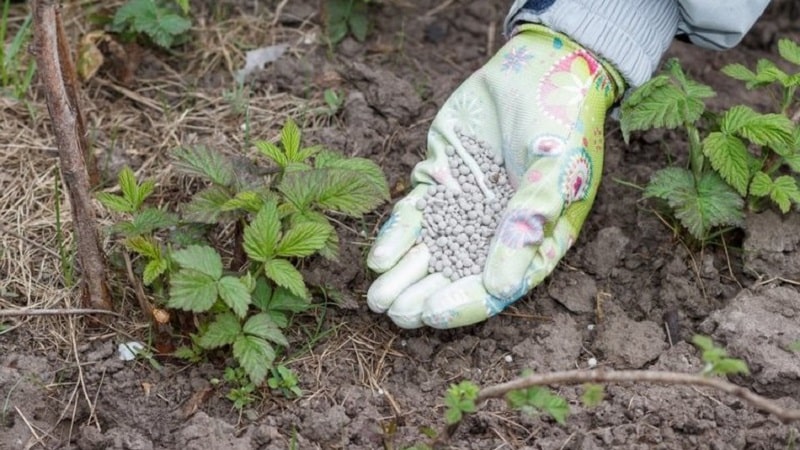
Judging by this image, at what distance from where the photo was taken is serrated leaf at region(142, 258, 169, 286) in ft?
6.50

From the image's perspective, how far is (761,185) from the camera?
2158 mm

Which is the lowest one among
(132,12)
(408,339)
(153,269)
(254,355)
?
(408,339)

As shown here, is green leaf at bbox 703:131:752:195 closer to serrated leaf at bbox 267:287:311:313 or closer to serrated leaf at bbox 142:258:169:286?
serrated leaf at bbox 267:287:311:313

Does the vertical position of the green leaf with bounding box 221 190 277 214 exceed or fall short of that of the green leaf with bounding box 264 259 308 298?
it exceeds it

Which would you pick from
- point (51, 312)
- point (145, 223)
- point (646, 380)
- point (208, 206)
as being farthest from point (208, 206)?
point (646, 380)

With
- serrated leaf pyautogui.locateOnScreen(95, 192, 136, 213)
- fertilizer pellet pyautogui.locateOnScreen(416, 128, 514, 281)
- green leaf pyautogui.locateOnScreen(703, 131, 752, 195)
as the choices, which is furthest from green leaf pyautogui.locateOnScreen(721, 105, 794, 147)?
serrated leaf pyautogui.locateOnScreen(95, 192, 136, 213)

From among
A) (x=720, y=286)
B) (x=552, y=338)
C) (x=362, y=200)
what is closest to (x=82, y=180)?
(x=362, y=200)

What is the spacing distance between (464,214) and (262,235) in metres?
0.45

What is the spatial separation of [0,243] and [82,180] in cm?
37

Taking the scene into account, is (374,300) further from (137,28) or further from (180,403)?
(137,28)

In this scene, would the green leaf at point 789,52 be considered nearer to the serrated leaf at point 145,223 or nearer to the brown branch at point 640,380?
the brown branch at point 640,380

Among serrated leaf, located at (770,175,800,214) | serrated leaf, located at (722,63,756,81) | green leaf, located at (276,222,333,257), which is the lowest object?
serrated leaf, located at (770,175,800,214)

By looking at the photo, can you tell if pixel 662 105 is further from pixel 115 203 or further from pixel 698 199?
pixel 115 203

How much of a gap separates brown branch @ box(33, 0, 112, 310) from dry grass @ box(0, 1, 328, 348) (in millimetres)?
104
